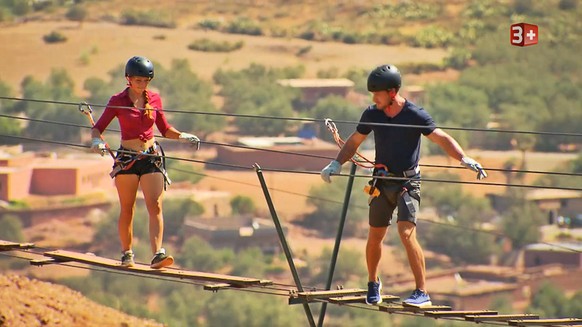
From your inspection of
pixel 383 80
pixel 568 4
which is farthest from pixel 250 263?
pixel 383 80

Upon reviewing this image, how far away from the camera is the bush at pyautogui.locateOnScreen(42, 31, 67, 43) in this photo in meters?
110

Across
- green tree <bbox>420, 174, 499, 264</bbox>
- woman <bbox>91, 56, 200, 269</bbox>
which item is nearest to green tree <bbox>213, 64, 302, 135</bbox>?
green tree <bbox>420, 174, 499, 264</bbox>

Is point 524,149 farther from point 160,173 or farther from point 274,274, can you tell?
point 160,173

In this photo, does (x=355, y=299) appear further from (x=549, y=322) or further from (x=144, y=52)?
(x=144, y=52)

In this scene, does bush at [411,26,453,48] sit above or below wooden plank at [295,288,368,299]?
above

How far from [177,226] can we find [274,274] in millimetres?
6251

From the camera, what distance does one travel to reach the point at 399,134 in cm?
1383

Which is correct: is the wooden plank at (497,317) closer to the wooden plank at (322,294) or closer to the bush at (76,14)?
the wooden plank at (322,294)

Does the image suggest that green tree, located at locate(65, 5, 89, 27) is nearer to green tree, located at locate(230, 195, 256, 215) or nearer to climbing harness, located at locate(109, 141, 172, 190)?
green tree, located at locate(230, 195, 256, 215)

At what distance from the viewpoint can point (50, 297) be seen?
26.0 m

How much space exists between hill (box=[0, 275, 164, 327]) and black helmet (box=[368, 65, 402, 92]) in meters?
9.60

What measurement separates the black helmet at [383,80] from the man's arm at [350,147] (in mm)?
453

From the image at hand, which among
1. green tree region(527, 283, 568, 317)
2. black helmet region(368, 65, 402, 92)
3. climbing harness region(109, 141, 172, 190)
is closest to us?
black helmet region(368, 65, 402, 92)

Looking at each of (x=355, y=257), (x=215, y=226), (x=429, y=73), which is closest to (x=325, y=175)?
(x=355, y=257)
